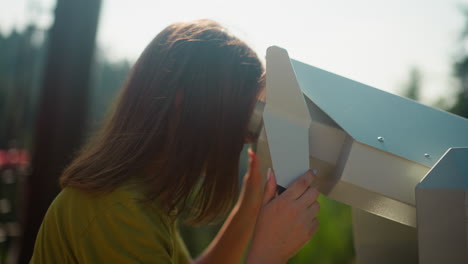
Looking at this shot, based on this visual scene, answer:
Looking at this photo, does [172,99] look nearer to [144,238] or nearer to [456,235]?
[144,238]

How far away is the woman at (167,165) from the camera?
2.06 ft

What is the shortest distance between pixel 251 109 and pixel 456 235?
383 mm

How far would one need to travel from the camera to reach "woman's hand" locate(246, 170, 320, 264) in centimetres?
61

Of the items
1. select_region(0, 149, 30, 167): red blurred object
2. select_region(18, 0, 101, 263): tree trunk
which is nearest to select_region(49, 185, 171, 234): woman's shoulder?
select_region(18, 0, 101, 263): tree trunk

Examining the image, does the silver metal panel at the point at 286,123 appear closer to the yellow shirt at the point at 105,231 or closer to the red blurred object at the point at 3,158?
the yellow shirt at the point at 105,231

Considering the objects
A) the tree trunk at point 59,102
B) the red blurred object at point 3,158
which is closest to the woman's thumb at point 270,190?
the tree trunk at point 59,102

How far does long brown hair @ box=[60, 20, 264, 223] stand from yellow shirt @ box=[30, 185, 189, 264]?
4cm

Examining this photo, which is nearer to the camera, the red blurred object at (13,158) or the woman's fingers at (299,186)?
the woman's fingers at (299,186)

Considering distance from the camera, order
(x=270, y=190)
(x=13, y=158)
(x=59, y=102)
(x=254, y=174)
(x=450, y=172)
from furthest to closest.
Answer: (x=13, y=158) → (x=59, y=102) → (x=254, y=174) → (x=270, y=190) → (x=450, y=172)

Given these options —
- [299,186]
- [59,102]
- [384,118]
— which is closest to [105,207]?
[299,186]

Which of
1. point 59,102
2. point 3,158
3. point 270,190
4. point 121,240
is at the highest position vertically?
point 270,190

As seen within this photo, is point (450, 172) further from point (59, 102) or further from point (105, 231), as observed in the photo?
point (59, 102)

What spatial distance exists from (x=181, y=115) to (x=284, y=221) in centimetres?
26

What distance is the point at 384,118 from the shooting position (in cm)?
65
